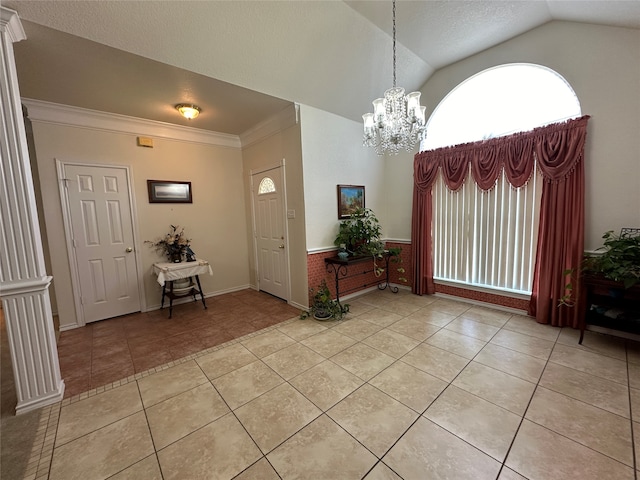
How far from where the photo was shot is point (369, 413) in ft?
6.03

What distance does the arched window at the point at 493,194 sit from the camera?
3.17m

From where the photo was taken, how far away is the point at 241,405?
1958 mm

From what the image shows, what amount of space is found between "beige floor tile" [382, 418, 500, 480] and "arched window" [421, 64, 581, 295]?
105 inches

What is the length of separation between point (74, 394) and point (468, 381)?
3.31m

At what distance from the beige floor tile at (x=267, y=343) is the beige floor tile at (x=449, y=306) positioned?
86.6 inches

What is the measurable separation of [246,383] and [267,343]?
674 millimetres

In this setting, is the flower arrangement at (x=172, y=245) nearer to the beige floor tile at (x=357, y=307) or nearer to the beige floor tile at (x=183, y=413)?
the beige floor tile at (x=183, y=413)

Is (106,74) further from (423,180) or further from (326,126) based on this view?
(423,180)

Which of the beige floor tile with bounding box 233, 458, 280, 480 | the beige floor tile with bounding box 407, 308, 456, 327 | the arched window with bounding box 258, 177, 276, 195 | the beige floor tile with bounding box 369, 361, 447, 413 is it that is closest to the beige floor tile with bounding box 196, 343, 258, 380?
the beige floor tile with bounding box 233, 458, 280, 480

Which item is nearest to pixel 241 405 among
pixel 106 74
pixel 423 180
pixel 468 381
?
pixel 468 381

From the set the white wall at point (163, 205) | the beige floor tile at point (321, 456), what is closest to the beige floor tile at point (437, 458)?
the beige floor tile at point (321, 456)

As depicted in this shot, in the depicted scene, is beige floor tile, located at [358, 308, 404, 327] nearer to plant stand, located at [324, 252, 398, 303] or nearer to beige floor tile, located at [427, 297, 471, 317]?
plant stand, located at [324, 252, 398, 303]

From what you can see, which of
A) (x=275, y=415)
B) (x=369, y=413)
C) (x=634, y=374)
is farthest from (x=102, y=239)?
(x=634, y=374)

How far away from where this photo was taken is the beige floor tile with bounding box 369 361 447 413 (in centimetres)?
195
